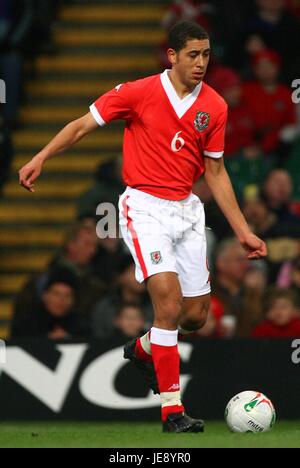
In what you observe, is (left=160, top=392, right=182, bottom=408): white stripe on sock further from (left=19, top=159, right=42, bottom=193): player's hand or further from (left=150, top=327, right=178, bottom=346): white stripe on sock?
(left=19, top=159, right=42, bottom=193): player's hand

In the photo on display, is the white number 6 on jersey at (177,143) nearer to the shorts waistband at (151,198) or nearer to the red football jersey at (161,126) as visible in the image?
the red football jersey at (161,126)

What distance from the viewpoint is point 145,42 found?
1569 centimetres

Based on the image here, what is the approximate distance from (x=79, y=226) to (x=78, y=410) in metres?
2.46

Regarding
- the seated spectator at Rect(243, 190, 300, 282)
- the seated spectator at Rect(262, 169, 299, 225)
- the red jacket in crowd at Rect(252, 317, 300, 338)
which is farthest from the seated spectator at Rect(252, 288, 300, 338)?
the seated spectator at Rect(262, 169, 299, 225)

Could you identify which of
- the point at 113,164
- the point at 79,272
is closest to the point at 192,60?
the point at 79,272

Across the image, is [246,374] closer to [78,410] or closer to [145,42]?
[78,410]

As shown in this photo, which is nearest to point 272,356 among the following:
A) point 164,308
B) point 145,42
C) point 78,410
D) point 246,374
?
point 246,374

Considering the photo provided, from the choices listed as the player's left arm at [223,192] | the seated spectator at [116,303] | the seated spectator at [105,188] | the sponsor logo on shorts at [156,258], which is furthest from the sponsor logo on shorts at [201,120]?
the seated spectator at [105,188]

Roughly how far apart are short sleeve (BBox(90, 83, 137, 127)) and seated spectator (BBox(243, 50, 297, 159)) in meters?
4.91

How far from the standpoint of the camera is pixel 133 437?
925 centimetres

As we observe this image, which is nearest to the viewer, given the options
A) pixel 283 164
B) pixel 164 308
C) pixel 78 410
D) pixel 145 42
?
pixel 164 308

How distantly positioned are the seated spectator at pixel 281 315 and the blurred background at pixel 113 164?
0.01 m

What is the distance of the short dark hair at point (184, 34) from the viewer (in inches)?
356

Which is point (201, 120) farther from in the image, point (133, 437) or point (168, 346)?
point (133, 437)
